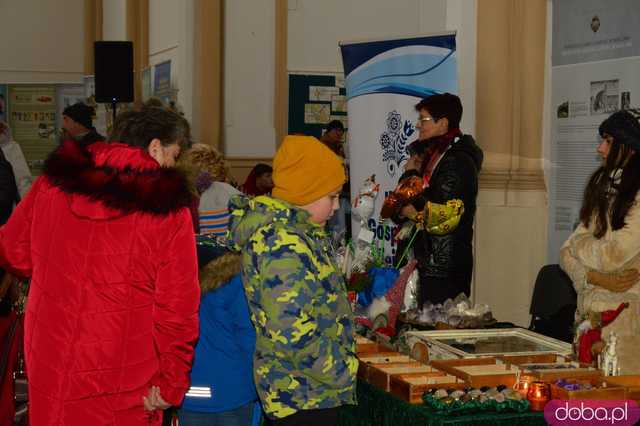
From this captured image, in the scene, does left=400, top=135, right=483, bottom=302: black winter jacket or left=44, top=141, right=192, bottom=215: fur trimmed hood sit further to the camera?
left=400, top=135, right=483, bottom=302: black winter jacket

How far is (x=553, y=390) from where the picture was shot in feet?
9.03

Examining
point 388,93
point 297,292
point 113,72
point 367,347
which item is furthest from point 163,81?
point 297,292

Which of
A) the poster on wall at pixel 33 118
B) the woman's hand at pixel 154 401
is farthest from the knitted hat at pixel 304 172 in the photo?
the poster on wall at pixel 33 118

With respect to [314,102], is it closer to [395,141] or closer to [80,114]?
[80,114]

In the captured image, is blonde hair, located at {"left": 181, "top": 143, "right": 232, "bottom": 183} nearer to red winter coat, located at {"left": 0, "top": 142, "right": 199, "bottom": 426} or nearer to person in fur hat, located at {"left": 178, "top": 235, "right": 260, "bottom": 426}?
person in fur hat, located at {"left": 178, "top": 235, "right": 260, "bottom": 426}

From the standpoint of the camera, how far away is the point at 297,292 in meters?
2.38

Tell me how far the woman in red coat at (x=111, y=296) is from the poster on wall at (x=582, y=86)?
3077 mm

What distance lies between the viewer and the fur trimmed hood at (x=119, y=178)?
2484mm

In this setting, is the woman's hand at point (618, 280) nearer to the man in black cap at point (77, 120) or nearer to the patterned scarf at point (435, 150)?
the patterned scarf at point (435, 150)

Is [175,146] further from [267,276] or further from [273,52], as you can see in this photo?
[273,52]

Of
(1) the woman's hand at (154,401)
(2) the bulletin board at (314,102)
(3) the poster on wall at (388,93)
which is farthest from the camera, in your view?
(2) the bulletin board at (314,102)

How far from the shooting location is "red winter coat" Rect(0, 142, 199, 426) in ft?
8.05

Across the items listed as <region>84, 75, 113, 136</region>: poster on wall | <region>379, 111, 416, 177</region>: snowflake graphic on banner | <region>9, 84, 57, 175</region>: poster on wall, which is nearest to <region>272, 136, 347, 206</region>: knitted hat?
<region>379, 111, 416, 177</region>: snowflake graphic on banner

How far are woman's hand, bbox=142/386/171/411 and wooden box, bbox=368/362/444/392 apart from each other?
715 mm
